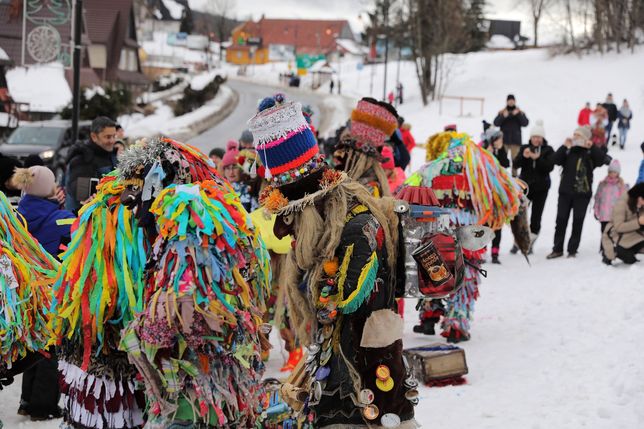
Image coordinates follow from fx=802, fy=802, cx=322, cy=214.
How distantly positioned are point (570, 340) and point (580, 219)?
185 inches

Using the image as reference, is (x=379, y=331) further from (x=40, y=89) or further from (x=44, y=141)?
(x=40, y=89)

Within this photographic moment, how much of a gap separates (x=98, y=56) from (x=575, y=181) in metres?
42.4

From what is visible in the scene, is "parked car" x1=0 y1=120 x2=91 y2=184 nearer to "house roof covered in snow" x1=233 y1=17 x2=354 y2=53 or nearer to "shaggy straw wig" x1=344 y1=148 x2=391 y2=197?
"shaggy straw wig" x1=344 y1=148 x2=391 y2=197

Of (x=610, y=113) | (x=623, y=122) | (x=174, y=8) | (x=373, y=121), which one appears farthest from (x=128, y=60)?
A: (x=174, y=8)

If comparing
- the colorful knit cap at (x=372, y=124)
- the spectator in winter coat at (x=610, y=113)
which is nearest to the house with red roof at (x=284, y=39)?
the spectator in winter coat at (x=610, y=113)

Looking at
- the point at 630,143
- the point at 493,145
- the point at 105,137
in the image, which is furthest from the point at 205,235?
the point at 630,143

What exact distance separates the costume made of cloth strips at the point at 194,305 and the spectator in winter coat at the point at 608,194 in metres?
9.44

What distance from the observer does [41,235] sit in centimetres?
590

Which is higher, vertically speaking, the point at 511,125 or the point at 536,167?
the point at 511,125

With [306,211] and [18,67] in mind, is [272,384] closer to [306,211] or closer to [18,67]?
[306,211]

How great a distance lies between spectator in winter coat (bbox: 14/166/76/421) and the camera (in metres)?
5.70

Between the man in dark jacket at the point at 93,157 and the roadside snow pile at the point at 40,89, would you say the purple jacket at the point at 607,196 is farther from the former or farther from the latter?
the roadside snow pile at the point at 40,89

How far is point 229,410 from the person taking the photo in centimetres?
337

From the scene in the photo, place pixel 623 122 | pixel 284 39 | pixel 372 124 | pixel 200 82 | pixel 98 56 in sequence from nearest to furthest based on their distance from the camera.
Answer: pixel 372 124, pixel 623 122, pixel 98 56, pixel 200 82, pixel 284 39
